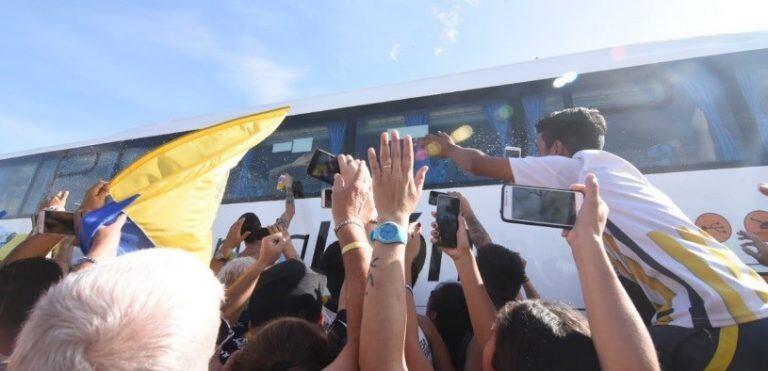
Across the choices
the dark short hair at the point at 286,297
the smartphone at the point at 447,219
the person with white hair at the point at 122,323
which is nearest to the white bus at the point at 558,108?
the dark short hair at the point at 286,297

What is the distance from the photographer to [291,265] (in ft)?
7.96

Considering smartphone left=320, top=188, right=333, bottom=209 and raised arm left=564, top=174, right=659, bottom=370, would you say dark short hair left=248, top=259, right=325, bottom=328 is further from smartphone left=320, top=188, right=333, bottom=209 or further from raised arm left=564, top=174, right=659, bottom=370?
raised arm left=564, top=174, right=659, bottom=370

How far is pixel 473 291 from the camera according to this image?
186 cm

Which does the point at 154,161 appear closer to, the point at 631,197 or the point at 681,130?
the point at 631,197

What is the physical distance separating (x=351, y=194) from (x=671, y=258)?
1.17m

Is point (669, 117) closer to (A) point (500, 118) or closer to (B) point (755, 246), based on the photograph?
(B) point (755, 246)

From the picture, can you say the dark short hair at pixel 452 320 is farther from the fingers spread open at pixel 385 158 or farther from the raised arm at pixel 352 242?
the fingers spread open at pixel 385 158

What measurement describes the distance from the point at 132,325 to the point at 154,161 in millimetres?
1915

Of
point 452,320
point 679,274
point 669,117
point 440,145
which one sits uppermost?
point 669,117

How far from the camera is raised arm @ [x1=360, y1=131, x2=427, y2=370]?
3.85ft

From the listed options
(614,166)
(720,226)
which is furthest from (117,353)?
(720,226)

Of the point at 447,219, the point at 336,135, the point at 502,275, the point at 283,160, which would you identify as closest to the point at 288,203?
the point at 283,160

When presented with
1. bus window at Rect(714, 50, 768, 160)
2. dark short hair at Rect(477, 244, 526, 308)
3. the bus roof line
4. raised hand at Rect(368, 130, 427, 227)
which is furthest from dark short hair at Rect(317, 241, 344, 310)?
bus window at Rect(714, 50, 768, 160)

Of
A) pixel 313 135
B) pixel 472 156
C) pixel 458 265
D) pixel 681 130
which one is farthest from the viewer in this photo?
pixel 313 135
